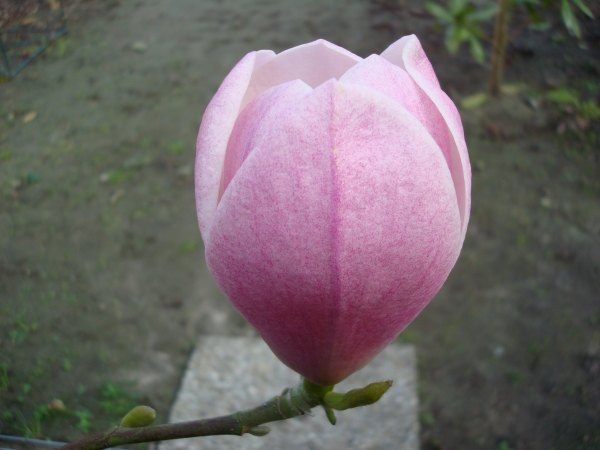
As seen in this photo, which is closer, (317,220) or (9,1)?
(317,220)

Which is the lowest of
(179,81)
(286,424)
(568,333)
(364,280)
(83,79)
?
(568,333)

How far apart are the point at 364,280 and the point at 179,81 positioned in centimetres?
151

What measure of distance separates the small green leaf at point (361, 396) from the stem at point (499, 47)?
147 cm

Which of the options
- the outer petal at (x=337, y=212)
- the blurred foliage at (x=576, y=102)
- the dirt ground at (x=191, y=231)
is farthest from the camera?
the blurred foliage at (x=576, y=102)

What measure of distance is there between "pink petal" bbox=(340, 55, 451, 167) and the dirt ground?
327 millimetres

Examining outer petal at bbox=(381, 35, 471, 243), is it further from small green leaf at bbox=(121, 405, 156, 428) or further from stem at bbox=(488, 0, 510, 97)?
stem at bbox=(488, 0, 510, 97)

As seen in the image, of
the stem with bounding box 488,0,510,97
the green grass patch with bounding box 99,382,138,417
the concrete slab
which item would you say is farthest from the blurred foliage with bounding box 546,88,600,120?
the green grass patch with bounding box 99,382,138,417

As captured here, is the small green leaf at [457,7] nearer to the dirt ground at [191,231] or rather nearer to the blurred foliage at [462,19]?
the blurred foliage at [462,19]

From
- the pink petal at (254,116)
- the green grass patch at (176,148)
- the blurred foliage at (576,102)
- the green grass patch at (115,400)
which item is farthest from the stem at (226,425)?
the blurred foliage at (576,102)

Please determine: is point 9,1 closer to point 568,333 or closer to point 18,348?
point 18,348

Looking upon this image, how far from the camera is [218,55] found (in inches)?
66.9

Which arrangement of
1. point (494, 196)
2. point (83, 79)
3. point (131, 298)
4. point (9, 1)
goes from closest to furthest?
1. point (9, 1)
2. point (83, 79)
3. point (131, 298)
4. point (494, 196)

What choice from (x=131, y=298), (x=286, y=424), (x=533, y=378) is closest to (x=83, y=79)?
(x=131, y=298)

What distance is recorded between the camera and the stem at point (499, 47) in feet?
5.20
